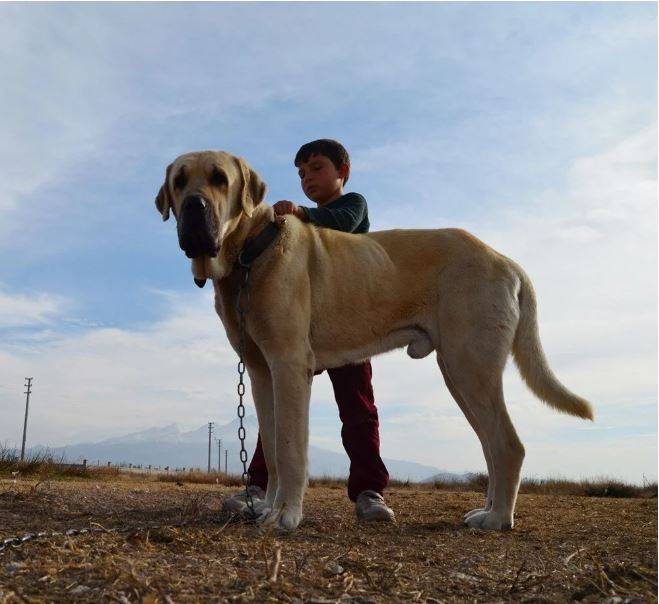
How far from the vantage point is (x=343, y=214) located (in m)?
5.45

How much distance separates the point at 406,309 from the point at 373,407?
1.15m

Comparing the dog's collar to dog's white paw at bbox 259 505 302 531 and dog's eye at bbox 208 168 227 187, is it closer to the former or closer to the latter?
dog's eye at bbox 208 168 227 187

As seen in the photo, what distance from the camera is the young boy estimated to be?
495cm

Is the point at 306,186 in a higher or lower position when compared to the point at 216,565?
higher

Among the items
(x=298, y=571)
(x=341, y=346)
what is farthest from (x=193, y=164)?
(x=298, y=571)

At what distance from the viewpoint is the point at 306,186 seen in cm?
607

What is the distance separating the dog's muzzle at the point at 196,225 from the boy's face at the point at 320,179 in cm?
223

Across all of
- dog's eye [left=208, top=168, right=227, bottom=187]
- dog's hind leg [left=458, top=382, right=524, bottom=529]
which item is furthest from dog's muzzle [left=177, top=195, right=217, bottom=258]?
dog's hind leg [left=458, top=382, right=524, bottom=529]

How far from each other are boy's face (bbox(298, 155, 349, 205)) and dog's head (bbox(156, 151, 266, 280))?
1543mm

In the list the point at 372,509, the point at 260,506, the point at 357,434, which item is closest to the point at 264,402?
the point at 260,506

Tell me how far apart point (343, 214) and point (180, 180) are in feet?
5.59

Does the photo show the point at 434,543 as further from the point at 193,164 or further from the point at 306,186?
the point at 306,186

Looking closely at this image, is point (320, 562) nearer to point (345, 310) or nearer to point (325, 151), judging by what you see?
point (345, 310)

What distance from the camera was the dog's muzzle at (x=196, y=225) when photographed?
384 cm
